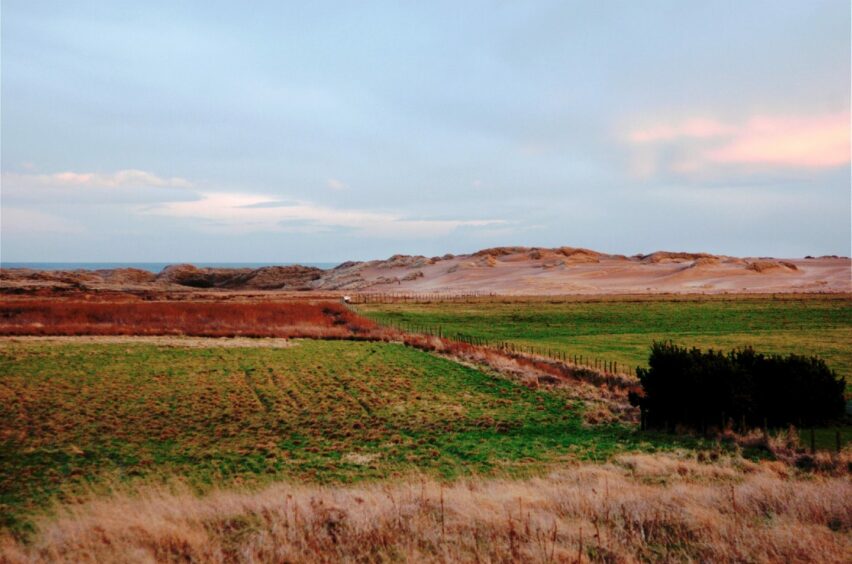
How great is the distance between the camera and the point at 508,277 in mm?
156625

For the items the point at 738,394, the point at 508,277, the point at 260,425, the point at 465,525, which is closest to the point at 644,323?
the point at 738,394

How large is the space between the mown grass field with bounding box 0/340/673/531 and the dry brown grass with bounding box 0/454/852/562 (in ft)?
8.23

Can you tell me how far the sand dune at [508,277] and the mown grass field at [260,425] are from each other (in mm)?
88407

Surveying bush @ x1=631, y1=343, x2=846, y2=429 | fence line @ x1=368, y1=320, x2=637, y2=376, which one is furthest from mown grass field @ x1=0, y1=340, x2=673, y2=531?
fence line @ x1=368, y1=320, x2=637, y2=376

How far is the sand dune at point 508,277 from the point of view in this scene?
123 meters

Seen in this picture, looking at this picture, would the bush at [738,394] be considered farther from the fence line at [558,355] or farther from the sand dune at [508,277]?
the sand dune at [508,277]

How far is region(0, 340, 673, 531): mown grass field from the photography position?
14656 mm

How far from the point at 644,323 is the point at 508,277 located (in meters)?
98.4

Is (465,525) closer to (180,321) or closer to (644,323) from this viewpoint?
(180,321)

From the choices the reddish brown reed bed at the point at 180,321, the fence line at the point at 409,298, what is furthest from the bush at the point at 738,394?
the fence line at the point at 409,298

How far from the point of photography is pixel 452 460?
1573cm

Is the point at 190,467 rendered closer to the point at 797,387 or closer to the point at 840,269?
the point at 797,387

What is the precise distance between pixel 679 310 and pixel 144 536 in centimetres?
6902

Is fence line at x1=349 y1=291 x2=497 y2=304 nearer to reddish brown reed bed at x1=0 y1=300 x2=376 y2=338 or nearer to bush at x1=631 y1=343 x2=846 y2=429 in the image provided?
reddish brown reed bed at x1=0 y1=300 x2=376 y2=338
